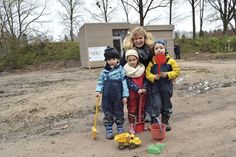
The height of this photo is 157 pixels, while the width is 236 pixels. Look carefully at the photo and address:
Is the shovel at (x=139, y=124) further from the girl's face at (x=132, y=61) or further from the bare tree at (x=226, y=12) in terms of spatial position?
the bare tree at (x=226, y=12)

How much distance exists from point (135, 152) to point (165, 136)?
74cm

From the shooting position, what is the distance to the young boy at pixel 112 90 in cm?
478

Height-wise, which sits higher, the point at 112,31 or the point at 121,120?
the point at 112,31

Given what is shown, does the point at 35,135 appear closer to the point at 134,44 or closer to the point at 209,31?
the point at 134,44

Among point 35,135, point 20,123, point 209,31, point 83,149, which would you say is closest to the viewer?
point 83,149

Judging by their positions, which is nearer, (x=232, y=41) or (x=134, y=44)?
(x=134, y=44)

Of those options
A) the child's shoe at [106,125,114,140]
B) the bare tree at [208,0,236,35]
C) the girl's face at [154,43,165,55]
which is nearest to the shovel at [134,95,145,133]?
the child's shoe at [106,125,114,140]

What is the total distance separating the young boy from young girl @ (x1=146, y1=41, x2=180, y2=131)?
46cm

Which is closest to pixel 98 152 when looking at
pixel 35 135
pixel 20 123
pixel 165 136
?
pixel 165 136

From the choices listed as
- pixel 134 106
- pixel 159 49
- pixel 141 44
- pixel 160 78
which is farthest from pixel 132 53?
pixel 134 106

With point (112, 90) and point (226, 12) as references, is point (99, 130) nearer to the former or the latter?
point (112, 90)

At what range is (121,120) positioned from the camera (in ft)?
15.9

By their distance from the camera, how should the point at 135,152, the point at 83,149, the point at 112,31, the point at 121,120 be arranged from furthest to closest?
the point at 112,31, the point at 121,120, the point at 83,149, the point at 135,152

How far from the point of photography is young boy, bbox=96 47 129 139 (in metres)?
4.78
